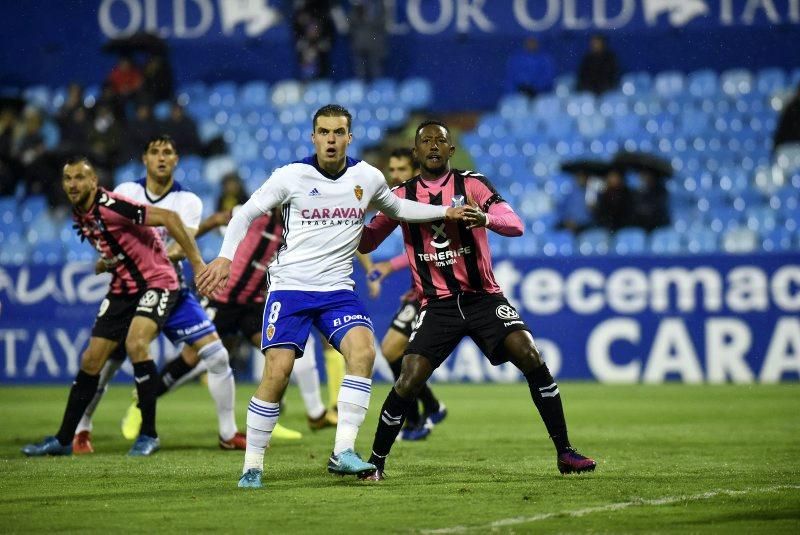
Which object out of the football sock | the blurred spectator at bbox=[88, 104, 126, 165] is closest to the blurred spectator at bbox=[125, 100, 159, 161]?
the blurred spectator at bbox=[88, 104, 126, 165]

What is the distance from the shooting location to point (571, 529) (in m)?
5.77

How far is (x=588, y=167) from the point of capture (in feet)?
65.7

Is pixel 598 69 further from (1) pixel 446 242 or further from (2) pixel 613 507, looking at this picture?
(2) pixel 613 507

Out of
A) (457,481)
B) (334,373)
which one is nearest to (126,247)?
(457,481)

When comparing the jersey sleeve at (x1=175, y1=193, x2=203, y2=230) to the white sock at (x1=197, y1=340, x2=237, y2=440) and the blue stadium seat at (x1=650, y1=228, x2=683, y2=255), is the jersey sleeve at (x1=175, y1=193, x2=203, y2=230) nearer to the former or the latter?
the white sock at (x1=197, y1=340, x2=237, y2=440)

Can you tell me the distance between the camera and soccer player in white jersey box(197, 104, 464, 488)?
24.3ft

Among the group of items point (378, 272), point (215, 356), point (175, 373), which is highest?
point (378, 272)

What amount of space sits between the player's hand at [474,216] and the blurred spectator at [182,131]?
14.8 m

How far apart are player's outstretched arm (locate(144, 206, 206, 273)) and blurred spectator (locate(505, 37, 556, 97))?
1389 centimetres

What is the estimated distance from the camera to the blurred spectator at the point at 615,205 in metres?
19.0

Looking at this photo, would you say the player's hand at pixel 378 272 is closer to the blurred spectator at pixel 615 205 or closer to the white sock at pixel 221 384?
the white sock at pixel 221 384

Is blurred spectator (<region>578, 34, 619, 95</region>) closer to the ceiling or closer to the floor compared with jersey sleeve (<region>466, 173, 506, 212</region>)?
closer to the ceiling

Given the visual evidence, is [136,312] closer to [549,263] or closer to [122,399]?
[122,399]

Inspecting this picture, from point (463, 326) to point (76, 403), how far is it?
3297mm
